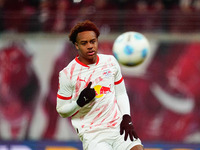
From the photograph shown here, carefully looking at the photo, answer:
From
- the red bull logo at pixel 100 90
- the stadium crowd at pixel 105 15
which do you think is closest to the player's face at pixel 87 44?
the red bull logo at pixel 100 90

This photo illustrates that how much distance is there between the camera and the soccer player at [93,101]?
5492 millimetres

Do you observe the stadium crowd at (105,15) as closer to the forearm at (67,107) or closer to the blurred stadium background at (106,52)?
the blurred stadium background at (106,52)

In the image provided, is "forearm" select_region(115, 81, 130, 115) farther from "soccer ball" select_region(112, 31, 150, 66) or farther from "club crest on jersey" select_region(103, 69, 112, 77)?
"soccer ball" select_region(112, 31, 150, 66)

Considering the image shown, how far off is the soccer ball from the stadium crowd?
326 centimetres

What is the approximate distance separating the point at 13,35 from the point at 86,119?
528 cm

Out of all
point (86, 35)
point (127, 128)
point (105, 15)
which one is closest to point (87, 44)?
point (86, 35)

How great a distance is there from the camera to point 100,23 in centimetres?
1023

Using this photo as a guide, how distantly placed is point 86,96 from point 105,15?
198 inches

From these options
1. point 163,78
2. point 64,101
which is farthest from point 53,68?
point 64,101

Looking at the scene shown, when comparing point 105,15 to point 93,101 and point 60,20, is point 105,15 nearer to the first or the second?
point 60,20

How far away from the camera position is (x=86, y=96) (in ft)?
17.6

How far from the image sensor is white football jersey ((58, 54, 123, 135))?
556cm

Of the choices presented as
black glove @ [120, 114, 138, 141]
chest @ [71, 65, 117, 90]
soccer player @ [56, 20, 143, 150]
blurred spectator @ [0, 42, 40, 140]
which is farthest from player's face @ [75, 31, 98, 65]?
blurred spectator @ [0, 42, 40, 140]

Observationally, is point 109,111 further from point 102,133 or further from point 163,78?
point 163,78
